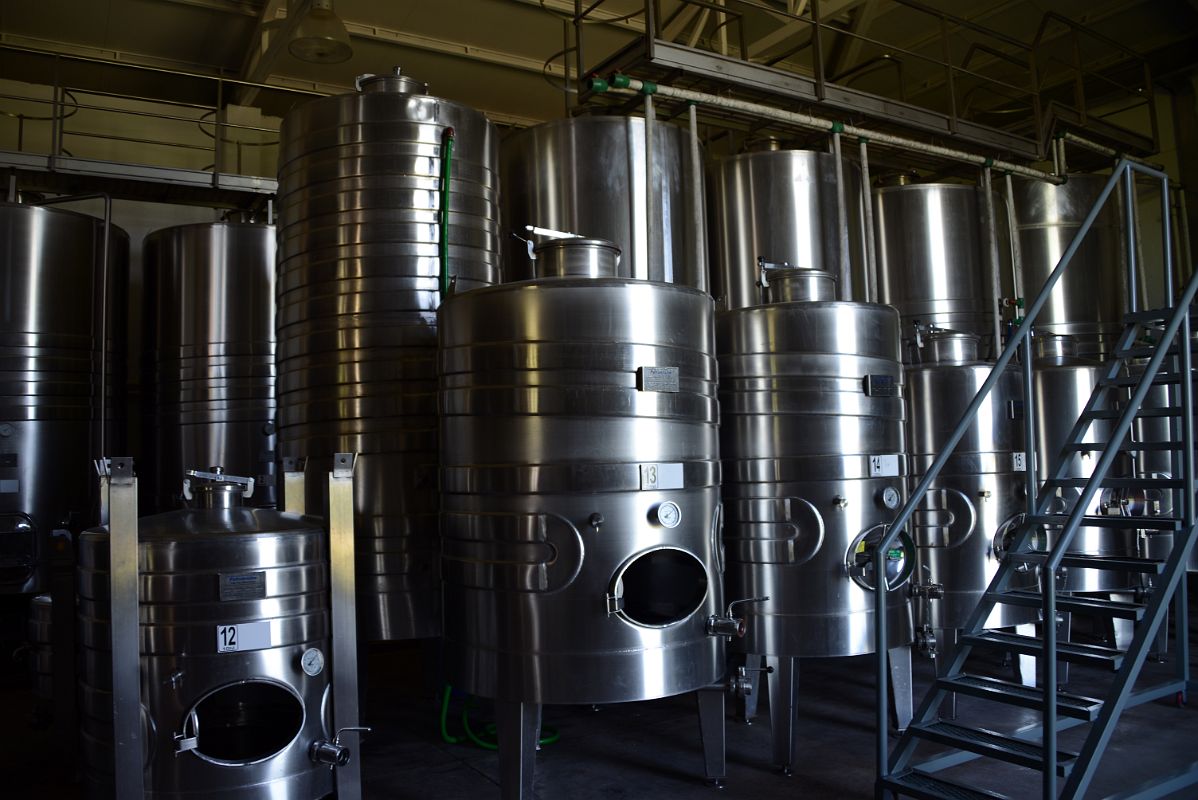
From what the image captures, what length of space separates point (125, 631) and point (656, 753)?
103 inches

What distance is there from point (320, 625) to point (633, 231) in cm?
303

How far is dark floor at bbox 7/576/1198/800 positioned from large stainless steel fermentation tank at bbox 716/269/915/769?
40cm

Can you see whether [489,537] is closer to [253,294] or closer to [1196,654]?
[253,294]

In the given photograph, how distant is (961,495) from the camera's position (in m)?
5.75

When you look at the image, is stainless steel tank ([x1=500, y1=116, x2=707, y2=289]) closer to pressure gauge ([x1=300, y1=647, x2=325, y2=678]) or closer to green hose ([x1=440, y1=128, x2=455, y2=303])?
green hose ([x1=440, y1=128, x2=455, y2=303])

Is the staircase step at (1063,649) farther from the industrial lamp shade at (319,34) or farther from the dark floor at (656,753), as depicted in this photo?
the industrial lamp shade at (319,34)

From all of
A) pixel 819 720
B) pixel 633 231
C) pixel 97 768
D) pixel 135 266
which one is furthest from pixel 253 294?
pixel 819 720

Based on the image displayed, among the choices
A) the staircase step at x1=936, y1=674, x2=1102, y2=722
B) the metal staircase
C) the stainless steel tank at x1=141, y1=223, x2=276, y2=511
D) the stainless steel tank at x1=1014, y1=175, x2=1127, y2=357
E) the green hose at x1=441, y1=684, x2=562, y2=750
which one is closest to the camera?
the metal staircase

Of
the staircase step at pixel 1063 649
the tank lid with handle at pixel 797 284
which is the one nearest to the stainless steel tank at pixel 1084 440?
the tank lid with handle at pixel 797 284

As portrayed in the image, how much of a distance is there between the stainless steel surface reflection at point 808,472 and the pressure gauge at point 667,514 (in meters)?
0.95

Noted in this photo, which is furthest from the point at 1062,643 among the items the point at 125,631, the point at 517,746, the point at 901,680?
the point at 125,631

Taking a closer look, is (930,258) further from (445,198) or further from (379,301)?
(379,301)

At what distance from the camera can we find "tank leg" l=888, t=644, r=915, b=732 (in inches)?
198

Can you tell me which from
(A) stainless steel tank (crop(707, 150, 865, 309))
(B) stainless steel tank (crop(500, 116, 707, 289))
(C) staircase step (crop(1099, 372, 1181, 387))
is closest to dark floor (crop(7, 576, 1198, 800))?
(C) staircase step (crop(1099, 372, 1181, 387))
